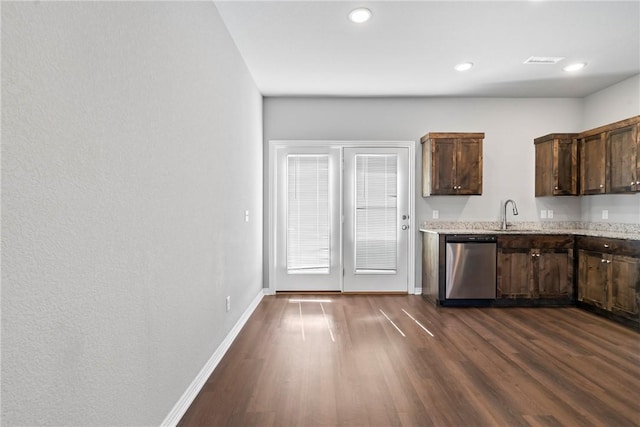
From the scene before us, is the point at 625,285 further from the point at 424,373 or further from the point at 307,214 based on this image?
the point at 307,214

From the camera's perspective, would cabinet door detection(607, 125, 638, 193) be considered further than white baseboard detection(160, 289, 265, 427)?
Yes

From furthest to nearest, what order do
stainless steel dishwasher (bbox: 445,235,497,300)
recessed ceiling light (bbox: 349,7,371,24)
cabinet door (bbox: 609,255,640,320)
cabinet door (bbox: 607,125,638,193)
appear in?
1. stainless steel dishwasher (bbox: 445,235,497,300)
2. cabinet door (bbox: 607,125,638,193)
3. cabinet door (bbox: 609,255,640,320)
4. recessed ceiling light (bbox: 349,7,371,24)

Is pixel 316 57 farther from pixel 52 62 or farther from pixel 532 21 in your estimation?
pixel 52 62

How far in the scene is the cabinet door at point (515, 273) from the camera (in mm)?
3992

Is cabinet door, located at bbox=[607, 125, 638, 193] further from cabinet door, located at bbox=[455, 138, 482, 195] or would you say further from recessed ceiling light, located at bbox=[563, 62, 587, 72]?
cabinet door, located at bbox=[455, 138, 482, 195]

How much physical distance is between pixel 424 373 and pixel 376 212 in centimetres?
249

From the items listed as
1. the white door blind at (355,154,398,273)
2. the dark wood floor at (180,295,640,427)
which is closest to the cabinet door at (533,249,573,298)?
the dark wood floor at (180,295,640,427)

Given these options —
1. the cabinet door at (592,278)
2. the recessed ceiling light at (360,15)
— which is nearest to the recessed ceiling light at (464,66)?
the recessed ceiling light at (360,15)

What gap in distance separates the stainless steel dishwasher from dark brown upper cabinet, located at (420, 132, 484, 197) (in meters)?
0.68

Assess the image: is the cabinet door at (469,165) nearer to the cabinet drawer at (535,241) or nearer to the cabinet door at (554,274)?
the cabinet drawer at (535,241)

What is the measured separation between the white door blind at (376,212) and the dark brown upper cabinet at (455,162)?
548 mm

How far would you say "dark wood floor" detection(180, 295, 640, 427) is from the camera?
6.17ft

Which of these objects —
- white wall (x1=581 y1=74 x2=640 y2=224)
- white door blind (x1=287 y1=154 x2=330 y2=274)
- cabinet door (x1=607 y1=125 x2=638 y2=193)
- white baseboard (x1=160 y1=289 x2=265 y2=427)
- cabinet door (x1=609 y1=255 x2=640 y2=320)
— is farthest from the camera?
white door blind (x1=287 y1=154 x2=330 y2=274)

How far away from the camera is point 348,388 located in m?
2.15
